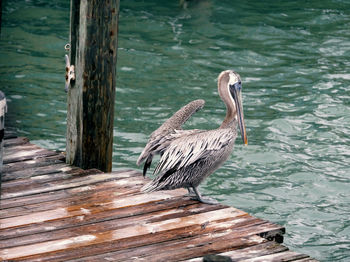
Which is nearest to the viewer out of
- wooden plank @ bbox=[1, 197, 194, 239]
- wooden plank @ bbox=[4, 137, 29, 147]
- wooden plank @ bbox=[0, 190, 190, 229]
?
wooden plank @ bbox=[1, 197, 194, 239]

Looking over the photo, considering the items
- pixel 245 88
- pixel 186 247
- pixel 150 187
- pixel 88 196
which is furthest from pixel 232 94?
pixel 245 88

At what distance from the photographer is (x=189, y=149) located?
556 centimetres

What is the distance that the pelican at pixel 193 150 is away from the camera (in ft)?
18.1

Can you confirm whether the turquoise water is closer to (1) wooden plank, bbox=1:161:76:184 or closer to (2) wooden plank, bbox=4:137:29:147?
(2) wooden plank, bbox=4:137:29:147

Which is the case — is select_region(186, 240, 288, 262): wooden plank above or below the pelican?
below

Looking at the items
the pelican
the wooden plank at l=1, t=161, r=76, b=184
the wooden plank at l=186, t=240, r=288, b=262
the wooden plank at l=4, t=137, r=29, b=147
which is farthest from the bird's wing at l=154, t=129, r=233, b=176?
the wooden plank at l=4, t=137, r=29, b=147

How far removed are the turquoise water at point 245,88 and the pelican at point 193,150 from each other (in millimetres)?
1549

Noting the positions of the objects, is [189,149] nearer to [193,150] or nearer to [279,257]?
[193,150]

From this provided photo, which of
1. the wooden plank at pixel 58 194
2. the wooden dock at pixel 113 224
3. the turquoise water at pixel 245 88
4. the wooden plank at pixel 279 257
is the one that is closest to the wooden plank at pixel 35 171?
the wooden dock at pixel 113 224

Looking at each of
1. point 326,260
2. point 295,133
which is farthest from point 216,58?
point 326,260

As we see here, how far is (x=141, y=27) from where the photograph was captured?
13383 mm

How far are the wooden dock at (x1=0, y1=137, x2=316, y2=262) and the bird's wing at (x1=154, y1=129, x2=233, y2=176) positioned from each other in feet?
0.95

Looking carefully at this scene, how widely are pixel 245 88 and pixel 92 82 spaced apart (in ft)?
15.8

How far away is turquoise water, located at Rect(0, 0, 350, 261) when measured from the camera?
25.6ft
